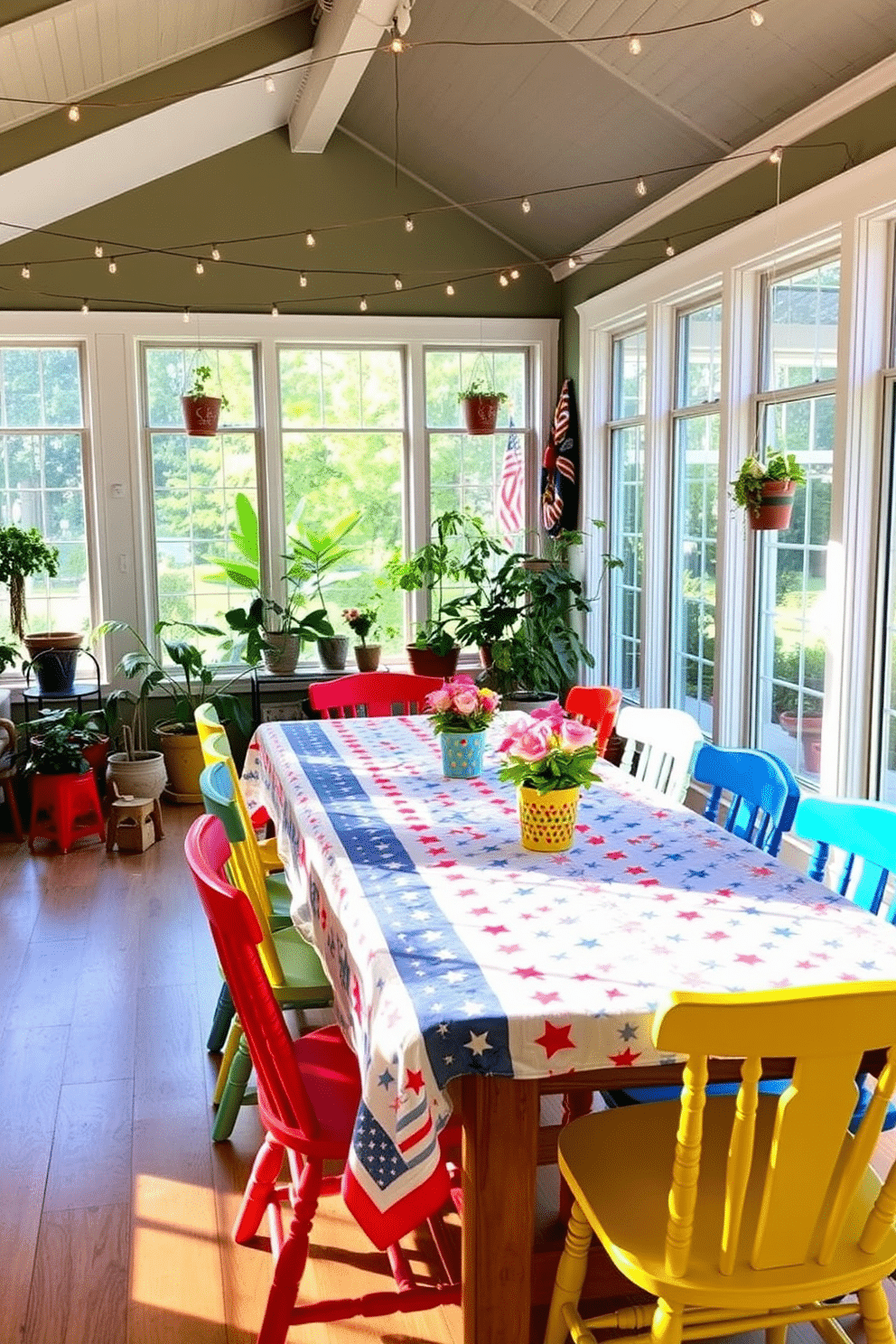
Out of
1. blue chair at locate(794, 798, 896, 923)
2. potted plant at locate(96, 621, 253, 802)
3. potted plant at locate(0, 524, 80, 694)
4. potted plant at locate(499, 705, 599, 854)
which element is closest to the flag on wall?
potted plant at locate(96, 621, 253, 802)

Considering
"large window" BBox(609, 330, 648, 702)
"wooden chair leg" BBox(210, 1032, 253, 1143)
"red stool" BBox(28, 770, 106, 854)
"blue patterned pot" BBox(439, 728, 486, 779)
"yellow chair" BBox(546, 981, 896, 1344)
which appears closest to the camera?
"yellow chair" BBox(546, 981, 896, 1344)

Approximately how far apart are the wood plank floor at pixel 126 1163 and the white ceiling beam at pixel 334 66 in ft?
10.5

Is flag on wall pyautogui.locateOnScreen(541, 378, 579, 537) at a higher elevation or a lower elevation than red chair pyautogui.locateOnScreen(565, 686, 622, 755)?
higher

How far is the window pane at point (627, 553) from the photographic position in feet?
19.9

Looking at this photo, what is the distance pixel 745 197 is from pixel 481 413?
2.09 m

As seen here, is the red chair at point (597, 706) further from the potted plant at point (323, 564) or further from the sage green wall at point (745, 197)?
the potted plant at point (323, 564)

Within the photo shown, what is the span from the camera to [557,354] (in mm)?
6797

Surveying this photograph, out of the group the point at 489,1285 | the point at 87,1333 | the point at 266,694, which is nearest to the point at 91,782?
the point at 266,694

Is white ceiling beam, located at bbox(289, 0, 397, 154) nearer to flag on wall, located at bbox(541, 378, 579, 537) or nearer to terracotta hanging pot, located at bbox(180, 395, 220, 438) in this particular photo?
terracotta hanging pot, located at bbox(180, 395, 220, 438)

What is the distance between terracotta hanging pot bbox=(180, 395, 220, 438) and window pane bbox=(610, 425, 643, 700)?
2114 millimetres

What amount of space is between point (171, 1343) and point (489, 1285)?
73cm

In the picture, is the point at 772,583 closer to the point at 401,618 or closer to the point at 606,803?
the point at 606,803

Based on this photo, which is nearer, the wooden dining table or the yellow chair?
the yellow chair

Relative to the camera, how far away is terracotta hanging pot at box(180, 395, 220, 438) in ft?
20.3
